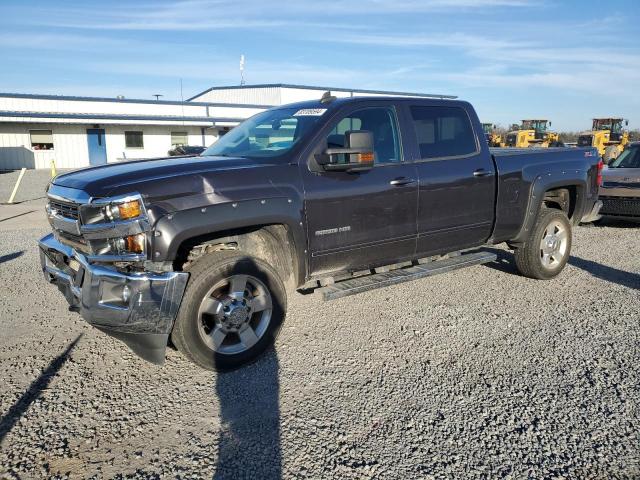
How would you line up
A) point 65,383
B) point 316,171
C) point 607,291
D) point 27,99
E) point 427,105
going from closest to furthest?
1. point 65,383
2. point 316,171
3. point 427,105
4. point 607,291
5. point 27,99

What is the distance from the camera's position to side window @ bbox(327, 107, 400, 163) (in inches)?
170

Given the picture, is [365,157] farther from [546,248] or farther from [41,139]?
[41,139]

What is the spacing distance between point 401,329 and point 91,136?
32852mm

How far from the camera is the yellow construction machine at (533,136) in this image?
2825cm

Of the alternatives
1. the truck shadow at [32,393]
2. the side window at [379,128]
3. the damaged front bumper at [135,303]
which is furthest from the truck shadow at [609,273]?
the truck shadow at [32,393]

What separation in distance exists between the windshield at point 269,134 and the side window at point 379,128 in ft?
0.85

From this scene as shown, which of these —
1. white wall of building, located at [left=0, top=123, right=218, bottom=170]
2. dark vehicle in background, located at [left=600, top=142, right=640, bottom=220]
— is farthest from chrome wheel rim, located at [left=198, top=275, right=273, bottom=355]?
white wall of building, located at [left=0, top=123, right=218, bottom=170]

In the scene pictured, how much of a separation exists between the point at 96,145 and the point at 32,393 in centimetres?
3260

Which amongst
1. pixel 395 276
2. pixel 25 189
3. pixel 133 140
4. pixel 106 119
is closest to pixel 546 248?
pixel 395 276

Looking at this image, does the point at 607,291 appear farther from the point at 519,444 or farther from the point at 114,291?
the point at 114,291

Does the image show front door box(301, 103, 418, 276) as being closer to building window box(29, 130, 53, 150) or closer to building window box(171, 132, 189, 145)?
building window box(29, 130, 53, 150)

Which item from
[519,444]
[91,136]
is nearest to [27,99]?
[91,136]

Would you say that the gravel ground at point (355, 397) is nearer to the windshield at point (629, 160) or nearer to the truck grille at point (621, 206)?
the truck grille at point (621, 206)

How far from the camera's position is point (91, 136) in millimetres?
32062
